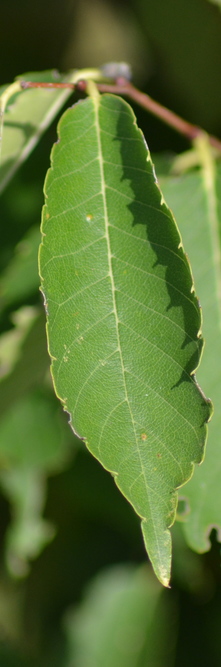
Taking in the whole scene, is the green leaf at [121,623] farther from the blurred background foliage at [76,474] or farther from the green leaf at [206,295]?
the green leaf at [206,295]

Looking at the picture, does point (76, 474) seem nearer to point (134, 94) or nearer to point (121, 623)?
point (121, 623)

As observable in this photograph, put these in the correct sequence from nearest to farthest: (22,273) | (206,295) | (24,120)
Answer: (24,120) → (206,295) → (22,273)

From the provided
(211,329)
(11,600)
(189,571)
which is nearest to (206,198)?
(211,329)

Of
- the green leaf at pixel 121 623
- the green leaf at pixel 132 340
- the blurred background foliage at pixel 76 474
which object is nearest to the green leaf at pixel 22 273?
the blurred background foliage at pixel 76 474

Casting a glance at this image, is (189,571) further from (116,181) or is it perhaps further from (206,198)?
(116,181)

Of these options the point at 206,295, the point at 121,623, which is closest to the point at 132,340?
the point at 206,295

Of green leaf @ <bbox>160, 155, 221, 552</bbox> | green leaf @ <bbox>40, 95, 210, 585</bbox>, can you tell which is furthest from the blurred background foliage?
green leaf @ <bbox>40, 95, 210, 585</bbox>

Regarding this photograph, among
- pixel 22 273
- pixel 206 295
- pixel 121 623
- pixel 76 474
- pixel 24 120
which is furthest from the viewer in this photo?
pixel 121 623
